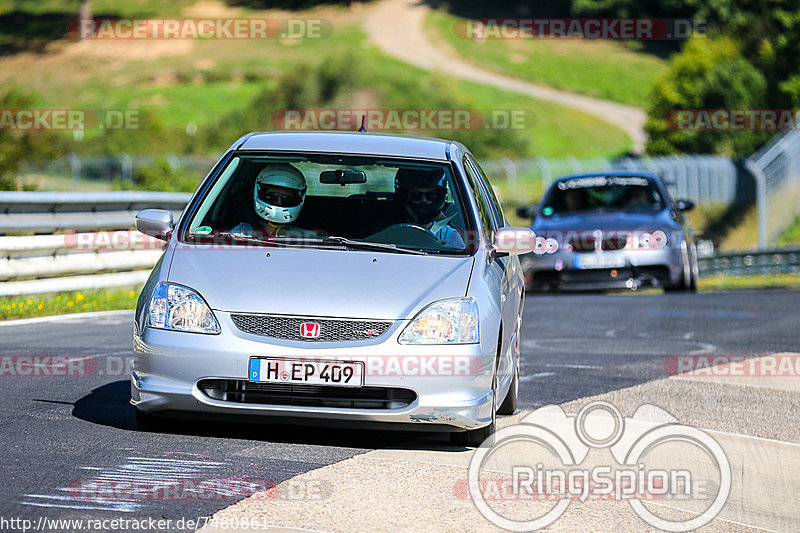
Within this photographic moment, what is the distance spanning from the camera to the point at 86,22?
→ 3907 inches

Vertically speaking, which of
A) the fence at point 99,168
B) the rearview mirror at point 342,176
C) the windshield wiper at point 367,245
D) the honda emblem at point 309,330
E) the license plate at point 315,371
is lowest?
the license plate at point 315,371

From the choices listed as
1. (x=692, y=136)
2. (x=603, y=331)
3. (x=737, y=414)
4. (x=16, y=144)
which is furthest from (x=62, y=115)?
(x=737, y=414)

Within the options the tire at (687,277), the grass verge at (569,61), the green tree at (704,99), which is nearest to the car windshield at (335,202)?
the tire at (687,277)

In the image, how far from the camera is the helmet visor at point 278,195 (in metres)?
7.46

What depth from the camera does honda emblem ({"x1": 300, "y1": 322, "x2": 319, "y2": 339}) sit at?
6.29 meters

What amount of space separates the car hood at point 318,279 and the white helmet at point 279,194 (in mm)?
529

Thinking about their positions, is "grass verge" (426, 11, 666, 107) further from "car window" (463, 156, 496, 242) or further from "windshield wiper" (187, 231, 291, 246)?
"windshield wiper" (187, 231, 291, 246)

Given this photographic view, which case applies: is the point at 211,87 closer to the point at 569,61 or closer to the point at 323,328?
the point at 569,61

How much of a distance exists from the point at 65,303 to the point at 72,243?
70 centimetres

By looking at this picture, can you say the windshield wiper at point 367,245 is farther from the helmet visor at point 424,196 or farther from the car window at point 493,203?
the car window at point 493,203

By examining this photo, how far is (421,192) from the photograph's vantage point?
7.55 m

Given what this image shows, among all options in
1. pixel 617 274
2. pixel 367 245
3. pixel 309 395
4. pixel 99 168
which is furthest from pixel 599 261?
pixel 99 168

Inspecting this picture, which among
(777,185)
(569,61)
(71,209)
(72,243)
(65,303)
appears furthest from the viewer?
(569,61)

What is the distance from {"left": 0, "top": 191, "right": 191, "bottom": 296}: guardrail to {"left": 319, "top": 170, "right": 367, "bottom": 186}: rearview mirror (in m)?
6.39
